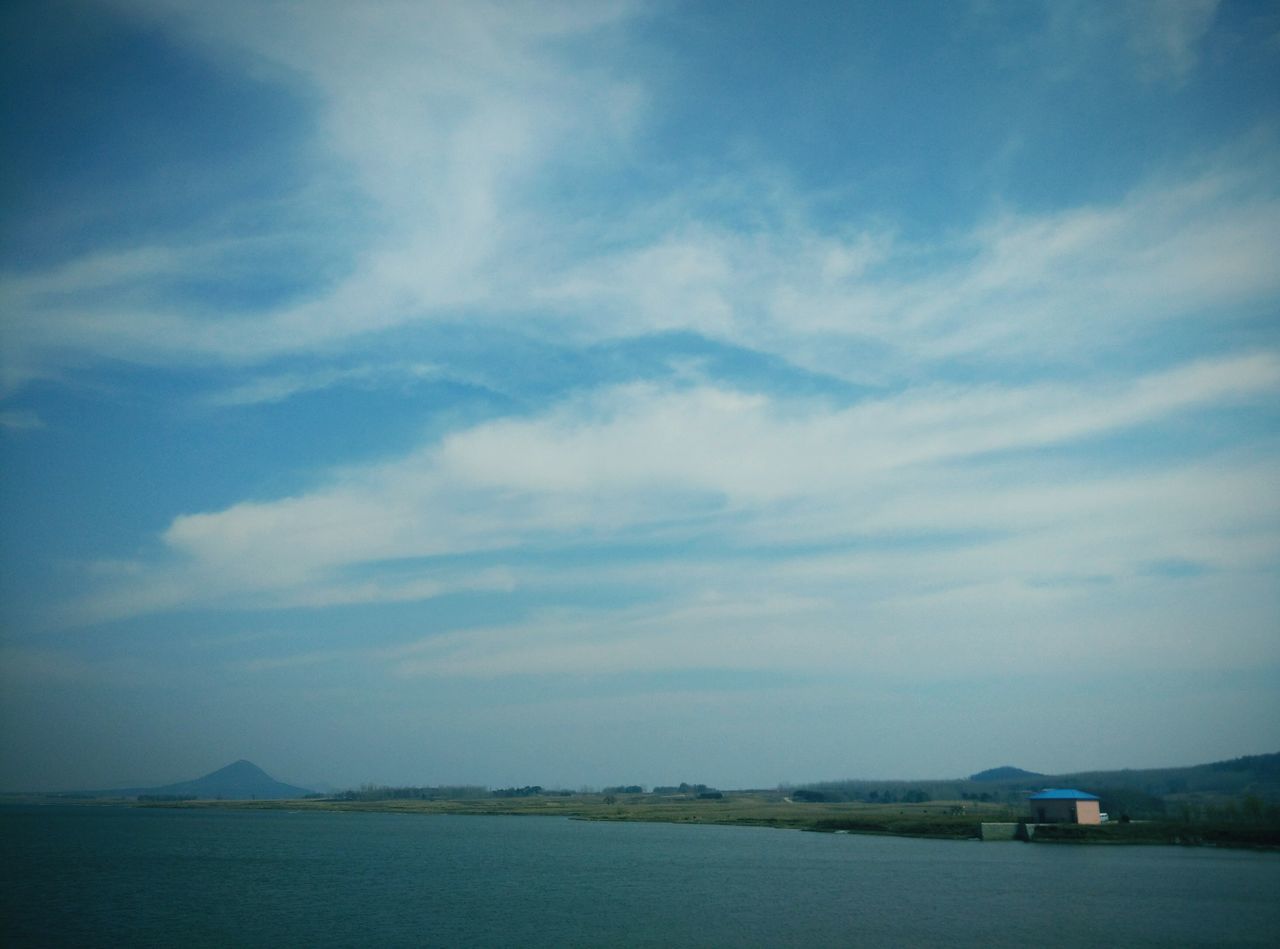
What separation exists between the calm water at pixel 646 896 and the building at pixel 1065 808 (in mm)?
6117

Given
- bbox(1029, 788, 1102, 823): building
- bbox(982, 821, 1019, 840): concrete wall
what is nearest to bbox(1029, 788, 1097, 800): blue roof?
bbox(1029, 788, 1102, 823): building

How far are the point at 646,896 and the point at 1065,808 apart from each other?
4488 cm

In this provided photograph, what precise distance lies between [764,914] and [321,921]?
60.9ft

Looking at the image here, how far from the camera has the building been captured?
69000 millimetres

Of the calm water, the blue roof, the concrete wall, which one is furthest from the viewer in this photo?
the concrete wall

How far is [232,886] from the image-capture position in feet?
154

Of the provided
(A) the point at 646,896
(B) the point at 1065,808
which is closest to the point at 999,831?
(B) the point at 1065,808

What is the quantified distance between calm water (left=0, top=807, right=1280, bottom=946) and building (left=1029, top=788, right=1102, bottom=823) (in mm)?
6117

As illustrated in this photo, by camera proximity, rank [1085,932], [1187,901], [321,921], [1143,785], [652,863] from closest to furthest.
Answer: [1085,932], [321,921], [1187,901], [652,863], [1143,785]

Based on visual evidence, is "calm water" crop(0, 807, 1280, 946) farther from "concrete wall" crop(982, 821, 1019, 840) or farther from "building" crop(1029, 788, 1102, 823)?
"building" crop(1029, 788, 1102, 823)

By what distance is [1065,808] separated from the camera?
231 ft

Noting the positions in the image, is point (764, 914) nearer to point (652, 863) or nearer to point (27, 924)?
point (652, 863)

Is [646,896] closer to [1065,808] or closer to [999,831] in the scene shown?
[1065,808]

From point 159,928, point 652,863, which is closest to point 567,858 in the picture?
point 652,863
